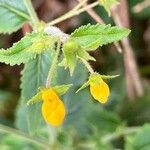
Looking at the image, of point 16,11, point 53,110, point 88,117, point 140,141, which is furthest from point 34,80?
point 88,117

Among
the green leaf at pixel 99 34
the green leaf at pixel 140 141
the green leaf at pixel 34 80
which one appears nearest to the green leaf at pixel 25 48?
the green leaf at pixel 99 34

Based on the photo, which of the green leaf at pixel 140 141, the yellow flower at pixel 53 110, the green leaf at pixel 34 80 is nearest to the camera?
the yellow flower at pixel 53 110

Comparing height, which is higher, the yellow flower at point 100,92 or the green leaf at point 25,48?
the green leaf at point 25,48

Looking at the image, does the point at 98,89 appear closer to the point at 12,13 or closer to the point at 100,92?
the point at 100,92

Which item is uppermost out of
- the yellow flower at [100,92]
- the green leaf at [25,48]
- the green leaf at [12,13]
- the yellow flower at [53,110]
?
the green leaf at [12,13]

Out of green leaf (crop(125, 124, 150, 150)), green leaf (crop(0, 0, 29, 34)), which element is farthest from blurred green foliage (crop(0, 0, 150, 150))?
green leaf (crop(0, 0, 29, 34))

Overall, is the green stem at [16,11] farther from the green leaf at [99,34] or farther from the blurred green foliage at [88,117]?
the green leaf at [99,34]
